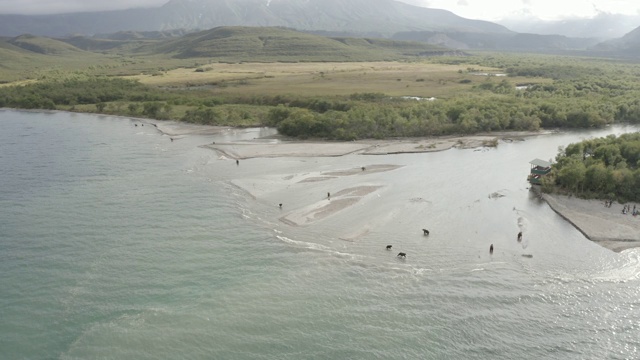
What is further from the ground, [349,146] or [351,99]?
[351,99]

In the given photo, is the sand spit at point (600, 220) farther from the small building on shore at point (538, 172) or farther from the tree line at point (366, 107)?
the tree line at point (366, 107)

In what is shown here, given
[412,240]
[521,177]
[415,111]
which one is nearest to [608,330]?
[412,240]

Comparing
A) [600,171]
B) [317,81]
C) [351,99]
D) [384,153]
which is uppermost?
[317,81]

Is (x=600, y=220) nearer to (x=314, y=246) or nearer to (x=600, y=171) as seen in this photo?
(x=600, y=171)

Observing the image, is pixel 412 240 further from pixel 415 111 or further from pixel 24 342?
pixel 415 111

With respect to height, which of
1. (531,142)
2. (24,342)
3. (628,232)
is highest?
(531,142)

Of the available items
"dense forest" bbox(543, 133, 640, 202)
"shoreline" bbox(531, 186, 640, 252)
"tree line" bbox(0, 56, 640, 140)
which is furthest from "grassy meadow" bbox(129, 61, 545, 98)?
"shoreline" bbox(531, 186, 640, 252)

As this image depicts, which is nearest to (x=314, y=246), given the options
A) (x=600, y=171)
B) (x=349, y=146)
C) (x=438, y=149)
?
(x=600, y=171)
